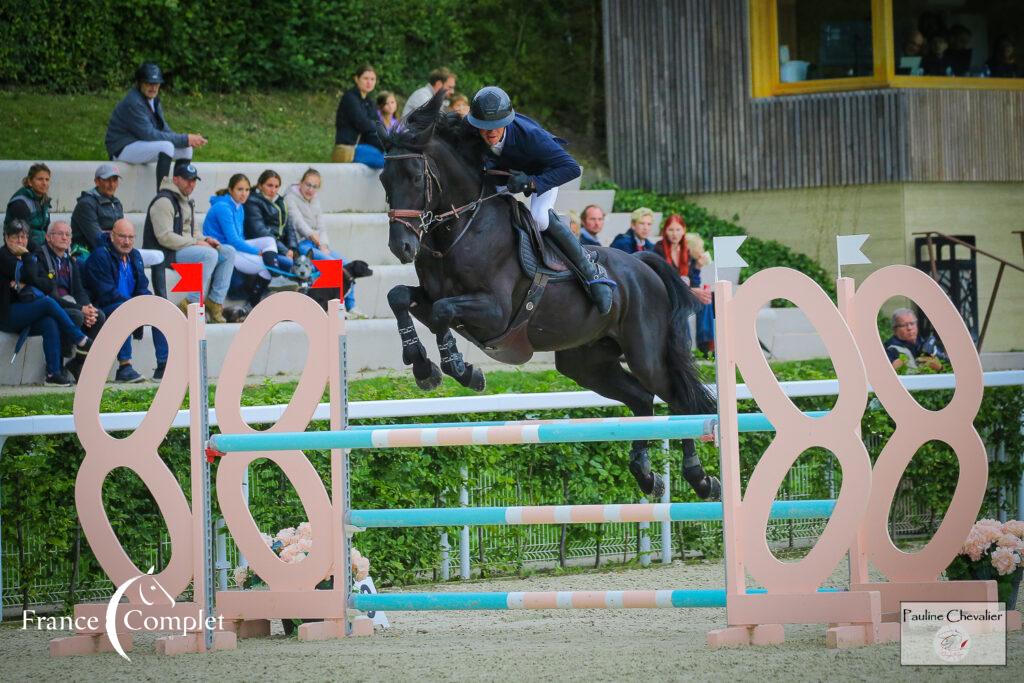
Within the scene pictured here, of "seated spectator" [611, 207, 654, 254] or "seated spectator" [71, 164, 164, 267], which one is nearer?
"seated spectator" [71, 164, 164, 267]

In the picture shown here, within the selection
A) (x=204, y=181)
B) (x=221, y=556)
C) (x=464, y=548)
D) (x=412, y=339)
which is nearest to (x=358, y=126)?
(x=204, y=181)

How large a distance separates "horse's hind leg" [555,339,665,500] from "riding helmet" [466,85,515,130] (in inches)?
57.5

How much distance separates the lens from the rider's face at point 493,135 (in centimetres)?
630

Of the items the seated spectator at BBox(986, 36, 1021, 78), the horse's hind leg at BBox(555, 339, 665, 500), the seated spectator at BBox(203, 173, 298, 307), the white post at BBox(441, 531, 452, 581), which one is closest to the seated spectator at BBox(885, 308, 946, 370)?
the horse's hind leg at BBox(555, 339, 665, 500)

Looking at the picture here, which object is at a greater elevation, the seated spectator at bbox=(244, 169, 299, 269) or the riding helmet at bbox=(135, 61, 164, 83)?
the riding helmet at bbox=(135, 61, 164, 83)

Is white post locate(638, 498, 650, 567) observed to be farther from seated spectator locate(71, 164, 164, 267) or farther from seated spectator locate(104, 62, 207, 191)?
seated spectator locate(104, 62, 207, 191)

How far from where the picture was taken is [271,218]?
1077 cm

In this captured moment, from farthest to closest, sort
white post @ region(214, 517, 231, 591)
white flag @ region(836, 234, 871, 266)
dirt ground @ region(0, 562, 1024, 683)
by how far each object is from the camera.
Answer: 1. white post @ region(214, 517, 231, 591)
2. white flag @ region(836, 234, 871, 266)
3. dirt ground @ region(0, 562, 1024, 683)

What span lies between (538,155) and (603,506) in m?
1.97

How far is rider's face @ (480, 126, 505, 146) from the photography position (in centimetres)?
630

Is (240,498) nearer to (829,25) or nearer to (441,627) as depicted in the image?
(441,627)

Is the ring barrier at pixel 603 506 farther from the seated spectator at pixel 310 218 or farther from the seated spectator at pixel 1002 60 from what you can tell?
the seated spectator at pixel 1002 60

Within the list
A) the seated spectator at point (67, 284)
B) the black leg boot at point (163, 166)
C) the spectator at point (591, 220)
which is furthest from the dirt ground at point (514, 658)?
the black leg boot at point (163, 166)

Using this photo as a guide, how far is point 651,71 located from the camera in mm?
15531
